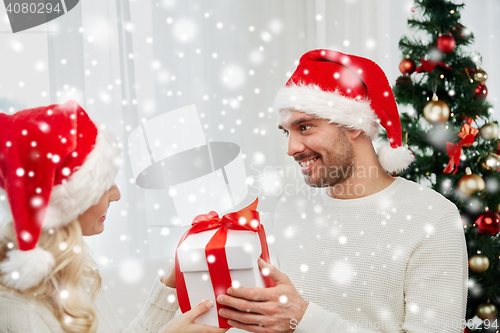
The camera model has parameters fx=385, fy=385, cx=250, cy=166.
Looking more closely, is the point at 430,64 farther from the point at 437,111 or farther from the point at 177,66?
the point at 177,66

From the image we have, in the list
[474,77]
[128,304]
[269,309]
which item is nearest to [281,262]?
[269,309]

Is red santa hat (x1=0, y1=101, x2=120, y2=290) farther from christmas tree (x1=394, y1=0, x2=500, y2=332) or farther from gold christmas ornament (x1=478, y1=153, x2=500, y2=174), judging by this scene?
gold christmas ornament (x1=478, y1=153, x2=500, y2=174)

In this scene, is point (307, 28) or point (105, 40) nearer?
point (105, 40)

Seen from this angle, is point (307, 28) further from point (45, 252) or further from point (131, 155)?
point (45, 252)

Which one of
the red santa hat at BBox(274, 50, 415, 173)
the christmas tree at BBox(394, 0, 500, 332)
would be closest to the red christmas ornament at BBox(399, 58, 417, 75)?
the christmas tree at BBox(394, 0, 500, 332)

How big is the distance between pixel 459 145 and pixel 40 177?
1.62 metres

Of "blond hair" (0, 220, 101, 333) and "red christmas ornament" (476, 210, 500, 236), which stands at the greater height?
"blond hair" (0, 220, 101, 333)

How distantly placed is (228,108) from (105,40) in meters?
0.74

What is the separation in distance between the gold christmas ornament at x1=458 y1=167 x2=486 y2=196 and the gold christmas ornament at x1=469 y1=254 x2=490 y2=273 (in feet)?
0.93

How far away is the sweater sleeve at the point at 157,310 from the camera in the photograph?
45.4 inches

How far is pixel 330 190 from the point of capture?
58.8 inches

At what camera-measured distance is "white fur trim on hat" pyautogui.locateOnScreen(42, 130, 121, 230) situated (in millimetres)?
857

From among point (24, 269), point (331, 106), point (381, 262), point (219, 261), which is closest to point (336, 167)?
point (331, 106)

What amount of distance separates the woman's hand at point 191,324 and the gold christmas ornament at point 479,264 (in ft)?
4.15
